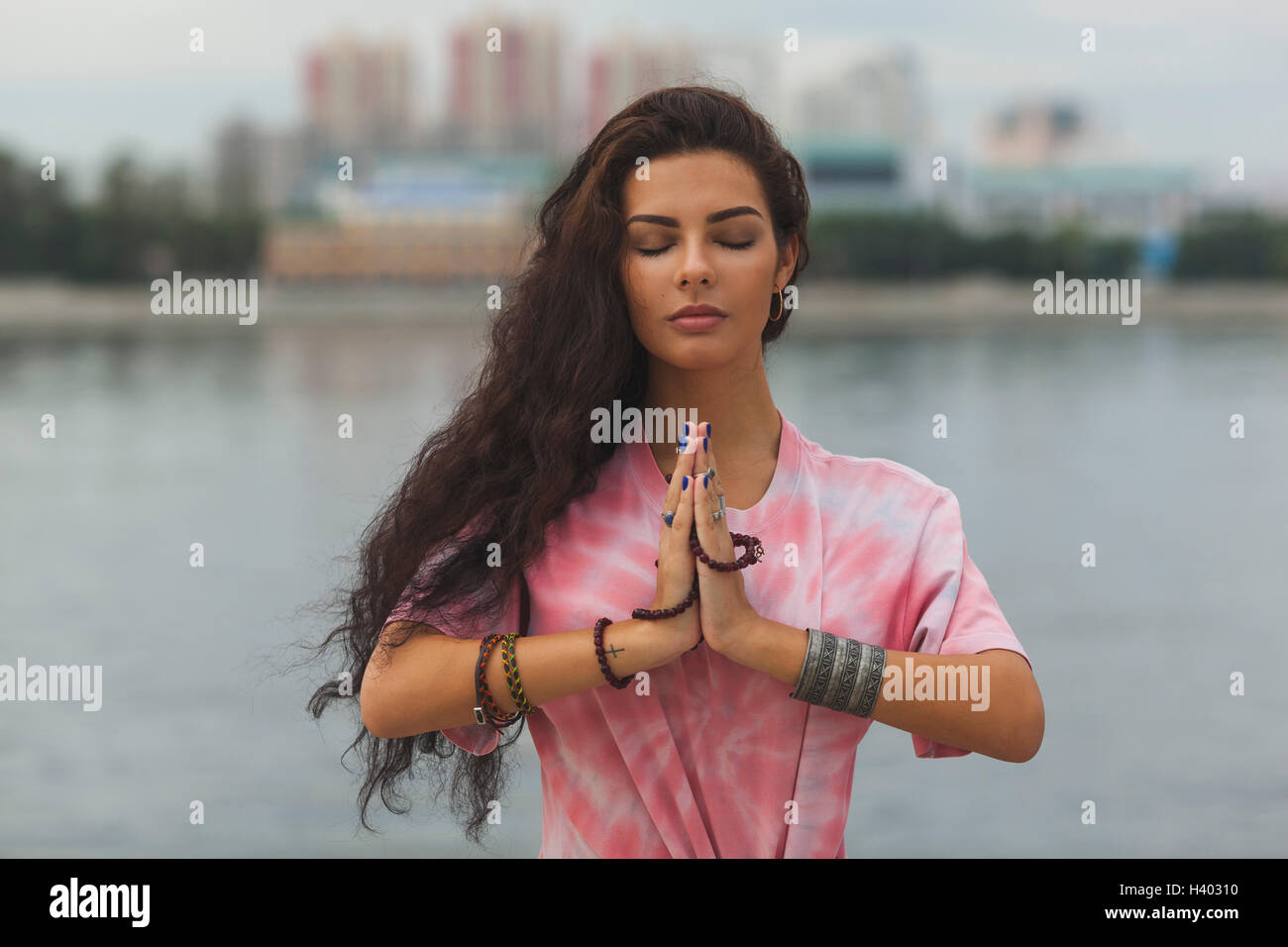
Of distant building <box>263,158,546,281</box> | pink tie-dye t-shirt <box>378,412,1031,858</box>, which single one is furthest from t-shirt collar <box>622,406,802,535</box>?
distant building <box>263,158,546,281</box>

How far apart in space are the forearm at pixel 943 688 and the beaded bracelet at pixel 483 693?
0.38m

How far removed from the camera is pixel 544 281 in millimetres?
2770

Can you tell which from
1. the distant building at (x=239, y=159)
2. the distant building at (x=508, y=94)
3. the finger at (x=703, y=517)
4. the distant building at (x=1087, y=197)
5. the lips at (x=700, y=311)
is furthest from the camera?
the distant building at (x=508, y=94)

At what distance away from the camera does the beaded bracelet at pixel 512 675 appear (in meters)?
2.57

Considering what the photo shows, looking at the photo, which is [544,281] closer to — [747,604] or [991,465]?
[747,604]

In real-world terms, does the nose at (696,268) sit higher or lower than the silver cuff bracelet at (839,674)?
higher

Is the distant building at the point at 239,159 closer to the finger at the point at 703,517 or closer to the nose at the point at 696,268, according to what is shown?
the nose at the point at 696,268

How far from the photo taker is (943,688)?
255cm

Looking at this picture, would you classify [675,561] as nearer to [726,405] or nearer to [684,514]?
[684,514]

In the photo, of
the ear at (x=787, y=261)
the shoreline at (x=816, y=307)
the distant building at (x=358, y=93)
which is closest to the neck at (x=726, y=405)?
the ear at (x=787, y=261)

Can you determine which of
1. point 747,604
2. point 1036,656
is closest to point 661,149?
point 747,604

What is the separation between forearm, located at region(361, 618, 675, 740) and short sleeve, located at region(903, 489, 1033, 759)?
0.45 metres

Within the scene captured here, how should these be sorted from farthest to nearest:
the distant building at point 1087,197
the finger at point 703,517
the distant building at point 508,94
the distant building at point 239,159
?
the distant building at point 508,94 → the distant building at point 239,159 → the distant building at point 1087,197 → the finger at point 703,517

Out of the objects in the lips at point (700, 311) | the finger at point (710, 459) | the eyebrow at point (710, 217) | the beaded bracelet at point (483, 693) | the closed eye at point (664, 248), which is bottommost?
the beaded bracelet at point (483, 693)
